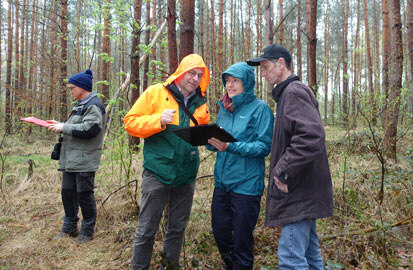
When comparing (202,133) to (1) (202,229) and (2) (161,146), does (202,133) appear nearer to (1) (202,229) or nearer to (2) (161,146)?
(2) (161,146)

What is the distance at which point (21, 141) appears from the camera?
11438 millimetres

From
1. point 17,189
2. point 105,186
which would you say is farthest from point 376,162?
point 17,189

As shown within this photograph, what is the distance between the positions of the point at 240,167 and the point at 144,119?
0.90 metres

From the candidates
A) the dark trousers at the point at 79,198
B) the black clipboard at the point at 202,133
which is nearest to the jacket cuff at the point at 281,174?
the black clipboard at the point at 202,133

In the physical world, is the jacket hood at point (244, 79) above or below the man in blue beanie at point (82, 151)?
above

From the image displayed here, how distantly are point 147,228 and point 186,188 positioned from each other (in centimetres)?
49

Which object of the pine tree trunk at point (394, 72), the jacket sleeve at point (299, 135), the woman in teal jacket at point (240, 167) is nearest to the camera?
the jacket sleeve at point (299, 135)

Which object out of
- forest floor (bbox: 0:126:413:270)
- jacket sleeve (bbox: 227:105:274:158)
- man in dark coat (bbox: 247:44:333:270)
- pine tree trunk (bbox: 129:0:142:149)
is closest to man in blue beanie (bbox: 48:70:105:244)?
forest floor (bbox: 0:126:413:270)

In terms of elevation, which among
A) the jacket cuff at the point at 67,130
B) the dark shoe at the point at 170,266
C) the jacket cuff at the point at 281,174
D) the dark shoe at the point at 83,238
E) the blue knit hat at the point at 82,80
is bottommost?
the dark shoe at the point at 83,238

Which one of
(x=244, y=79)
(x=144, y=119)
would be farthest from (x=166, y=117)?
(x=244, y=79)

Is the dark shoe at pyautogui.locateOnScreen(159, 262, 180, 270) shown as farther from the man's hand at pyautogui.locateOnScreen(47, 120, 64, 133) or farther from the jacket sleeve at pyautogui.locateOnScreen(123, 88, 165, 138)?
the man's hand at pyautogui.locateOnScreen(47, 120, 64, 133)

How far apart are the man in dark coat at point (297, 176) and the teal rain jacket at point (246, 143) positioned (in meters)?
0.35

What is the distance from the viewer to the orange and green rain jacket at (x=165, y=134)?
2.35 metres

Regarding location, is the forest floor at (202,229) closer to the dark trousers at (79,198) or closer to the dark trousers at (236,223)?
the dark trousers at (79,198)
